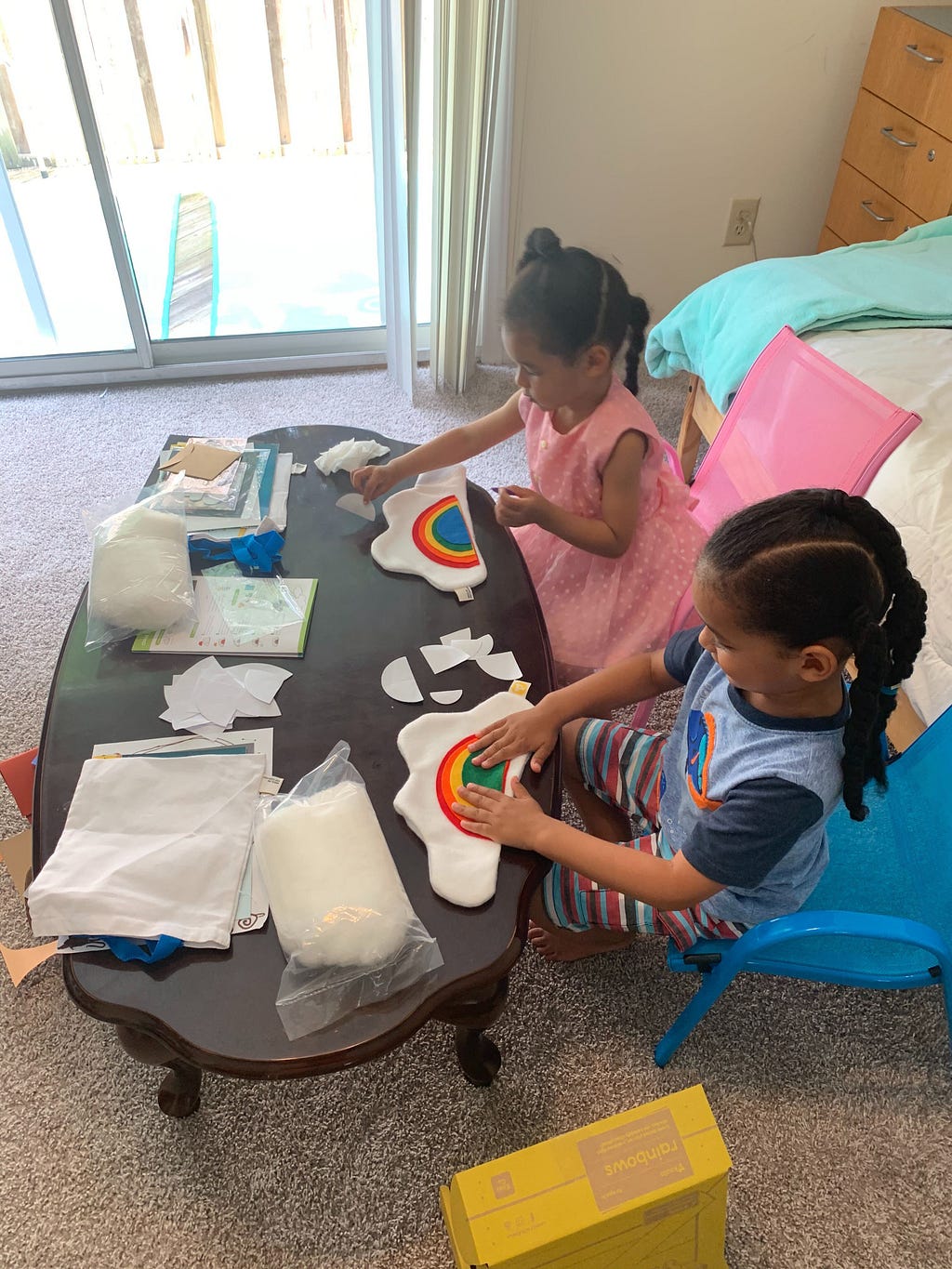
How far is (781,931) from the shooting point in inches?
39.5

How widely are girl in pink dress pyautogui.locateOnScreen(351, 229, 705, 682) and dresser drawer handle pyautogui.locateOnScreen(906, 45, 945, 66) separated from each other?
60.3 inches

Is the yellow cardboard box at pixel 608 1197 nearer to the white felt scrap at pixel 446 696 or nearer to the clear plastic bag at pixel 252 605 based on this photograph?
the white felt scrap at pixel 446 696

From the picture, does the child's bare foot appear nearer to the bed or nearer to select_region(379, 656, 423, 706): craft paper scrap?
select_region(379, 656, 423, 706): craft paper scrap

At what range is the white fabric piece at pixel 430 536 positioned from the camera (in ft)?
4.27

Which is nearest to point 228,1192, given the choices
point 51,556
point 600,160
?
point 51,556

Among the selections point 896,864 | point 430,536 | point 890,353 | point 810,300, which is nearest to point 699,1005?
point 896,864

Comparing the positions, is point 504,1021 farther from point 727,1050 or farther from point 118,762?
point 118,762

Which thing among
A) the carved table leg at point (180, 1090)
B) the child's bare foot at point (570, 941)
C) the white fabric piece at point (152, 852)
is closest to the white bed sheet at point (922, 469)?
the child's bare foot at point (570, 941)

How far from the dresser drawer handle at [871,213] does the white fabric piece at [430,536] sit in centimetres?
176

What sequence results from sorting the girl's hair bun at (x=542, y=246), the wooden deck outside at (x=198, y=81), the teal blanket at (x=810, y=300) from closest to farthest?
the girl's hair bun at (x=542, y=246) → the teal blanket at (x=810, y=300) → the wooden deck outside at (x=198, y=81)

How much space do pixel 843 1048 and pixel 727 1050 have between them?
0.18 metres

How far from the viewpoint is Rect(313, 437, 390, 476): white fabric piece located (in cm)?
148

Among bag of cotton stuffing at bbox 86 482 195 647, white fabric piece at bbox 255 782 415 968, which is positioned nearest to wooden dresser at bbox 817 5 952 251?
bag of cotton stuffing at bbox 86 482 195 647

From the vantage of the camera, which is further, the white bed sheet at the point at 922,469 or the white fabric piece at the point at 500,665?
the white bed sheet at the point at 922,469
